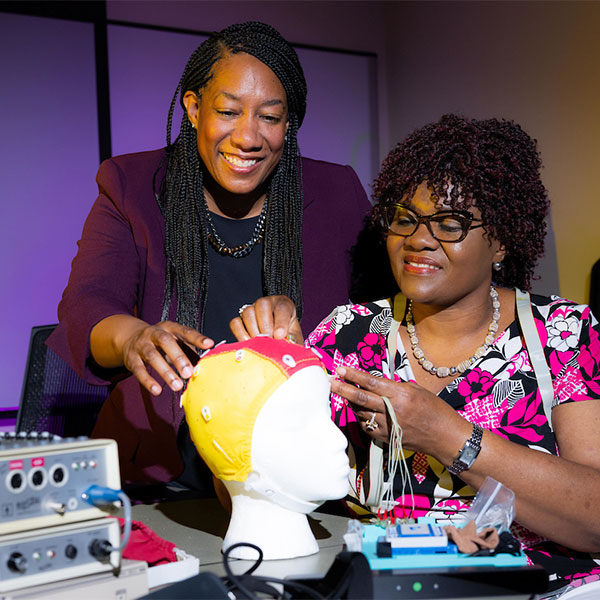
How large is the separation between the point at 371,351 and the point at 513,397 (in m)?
0.32

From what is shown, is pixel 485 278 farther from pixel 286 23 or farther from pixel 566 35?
pixel 286 23

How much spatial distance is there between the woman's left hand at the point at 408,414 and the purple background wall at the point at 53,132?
8.85 feet

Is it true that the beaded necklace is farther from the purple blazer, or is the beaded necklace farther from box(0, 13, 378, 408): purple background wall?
box(0, 13, 378, 408): purple background wall

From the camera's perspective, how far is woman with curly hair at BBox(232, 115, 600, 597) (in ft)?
4.41

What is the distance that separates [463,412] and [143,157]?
3.40ft

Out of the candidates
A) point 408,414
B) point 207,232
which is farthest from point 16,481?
point 207,232

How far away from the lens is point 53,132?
3691 millimetres

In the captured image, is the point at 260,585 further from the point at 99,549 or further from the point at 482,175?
the point at 482,175

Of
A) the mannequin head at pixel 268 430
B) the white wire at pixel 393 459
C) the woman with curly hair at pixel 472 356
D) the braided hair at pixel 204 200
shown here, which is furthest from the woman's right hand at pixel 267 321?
the braided hair at pixel 204 200

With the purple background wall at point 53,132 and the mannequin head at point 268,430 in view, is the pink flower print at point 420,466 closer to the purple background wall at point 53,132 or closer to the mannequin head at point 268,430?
the mannequin head at point 268,430

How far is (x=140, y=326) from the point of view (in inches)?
55.1

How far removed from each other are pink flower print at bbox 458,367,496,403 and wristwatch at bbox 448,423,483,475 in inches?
7.8

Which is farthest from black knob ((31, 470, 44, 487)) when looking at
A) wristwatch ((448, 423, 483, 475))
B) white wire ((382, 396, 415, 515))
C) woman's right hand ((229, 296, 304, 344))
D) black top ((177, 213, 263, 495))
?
black top ((177, 213, 263, 495))

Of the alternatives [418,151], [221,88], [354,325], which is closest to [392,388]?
[354,325]
